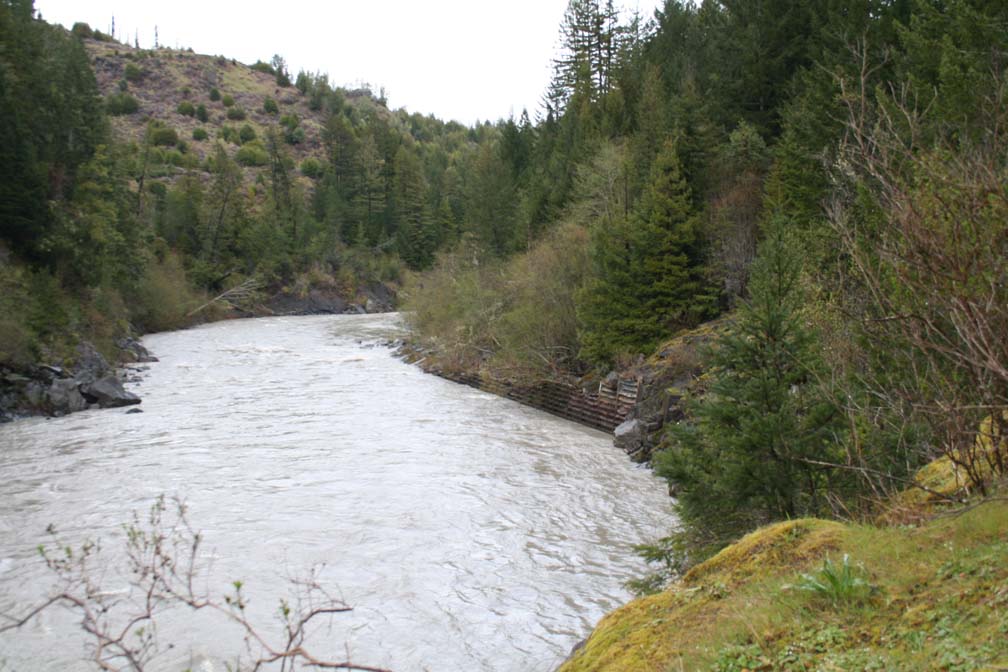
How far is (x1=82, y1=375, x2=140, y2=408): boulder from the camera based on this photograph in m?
23.2

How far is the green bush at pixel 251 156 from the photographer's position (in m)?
85.6

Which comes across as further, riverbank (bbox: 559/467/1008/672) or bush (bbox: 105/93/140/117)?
bush (bbox: 105/93/140/117)

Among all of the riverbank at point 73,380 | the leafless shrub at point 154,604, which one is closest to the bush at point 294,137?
the riverbank at point 73,380

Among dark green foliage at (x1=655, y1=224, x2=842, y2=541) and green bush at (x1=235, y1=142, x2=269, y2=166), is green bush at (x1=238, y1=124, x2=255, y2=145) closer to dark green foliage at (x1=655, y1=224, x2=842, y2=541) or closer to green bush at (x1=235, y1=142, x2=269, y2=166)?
green bush at (x1=235, y1=142, x2=269, y2=166)

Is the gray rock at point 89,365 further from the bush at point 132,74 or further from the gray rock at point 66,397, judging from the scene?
the bush at point 132,74

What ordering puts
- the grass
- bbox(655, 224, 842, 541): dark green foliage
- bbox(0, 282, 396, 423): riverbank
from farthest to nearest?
bbox(0, 282, 396, 423): riverbank → bbox(655, 224, 842, 541): dark green foliage → the grass

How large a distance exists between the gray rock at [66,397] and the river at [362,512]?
38.1 inches

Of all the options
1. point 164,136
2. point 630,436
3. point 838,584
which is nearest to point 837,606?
point 838,584

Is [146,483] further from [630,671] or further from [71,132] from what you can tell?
[71,132]

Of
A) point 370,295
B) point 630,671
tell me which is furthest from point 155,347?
point 630,671

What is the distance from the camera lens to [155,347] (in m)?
40.3

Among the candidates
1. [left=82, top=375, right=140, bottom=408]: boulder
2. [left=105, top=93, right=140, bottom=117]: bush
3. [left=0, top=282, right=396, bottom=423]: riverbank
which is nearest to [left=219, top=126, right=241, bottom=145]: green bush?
[left=105, top=93, right=140, bottom=117]: bush

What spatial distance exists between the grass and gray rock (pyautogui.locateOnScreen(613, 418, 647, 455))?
1362 cm

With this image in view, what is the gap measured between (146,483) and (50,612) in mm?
5830
